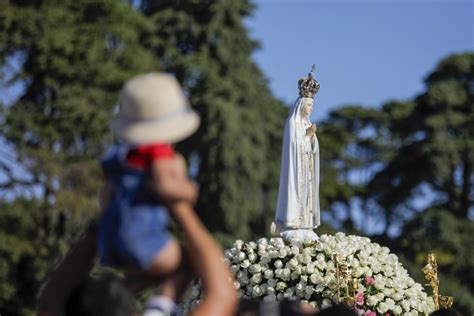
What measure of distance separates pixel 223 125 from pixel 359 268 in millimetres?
22867

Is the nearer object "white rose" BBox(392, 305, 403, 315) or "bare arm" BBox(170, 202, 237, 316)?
"bare arm" BBox(170, 202, 237, 316)

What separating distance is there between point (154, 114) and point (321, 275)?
17.9ft

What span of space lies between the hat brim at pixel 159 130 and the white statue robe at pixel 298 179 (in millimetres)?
6586

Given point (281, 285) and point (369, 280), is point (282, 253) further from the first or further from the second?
point (369, 280)

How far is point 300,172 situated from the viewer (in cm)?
1013

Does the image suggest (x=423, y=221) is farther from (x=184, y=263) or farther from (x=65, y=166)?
(x=184, y=263)

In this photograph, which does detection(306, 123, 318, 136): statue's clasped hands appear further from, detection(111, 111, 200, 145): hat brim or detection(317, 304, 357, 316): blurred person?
detection(111, 111, 200, 145): hat brim

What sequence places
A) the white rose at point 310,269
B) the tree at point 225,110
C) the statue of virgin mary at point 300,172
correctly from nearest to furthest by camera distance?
the white rose at point 310,269 → the statue of virgin mary at point 300,172 → the tree at point 225,110

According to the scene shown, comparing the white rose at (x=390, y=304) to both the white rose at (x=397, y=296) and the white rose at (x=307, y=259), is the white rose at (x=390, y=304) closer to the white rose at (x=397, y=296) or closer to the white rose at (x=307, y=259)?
the white rose at (x=397, y=296)

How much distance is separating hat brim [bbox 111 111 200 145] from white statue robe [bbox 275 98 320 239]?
21.6ft

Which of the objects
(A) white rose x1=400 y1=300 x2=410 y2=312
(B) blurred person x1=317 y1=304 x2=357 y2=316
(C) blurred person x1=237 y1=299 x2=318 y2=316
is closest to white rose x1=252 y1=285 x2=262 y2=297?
(A) white rose x1=400 y1=300 x2=410 y2=312

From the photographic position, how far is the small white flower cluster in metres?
8.45

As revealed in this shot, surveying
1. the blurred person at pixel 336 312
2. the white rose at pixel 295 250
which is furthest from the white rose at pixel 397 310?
the blurred person at pixel 336 312

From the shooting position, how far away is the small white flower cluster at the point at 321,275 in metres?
8.45
